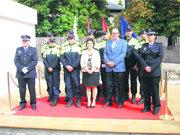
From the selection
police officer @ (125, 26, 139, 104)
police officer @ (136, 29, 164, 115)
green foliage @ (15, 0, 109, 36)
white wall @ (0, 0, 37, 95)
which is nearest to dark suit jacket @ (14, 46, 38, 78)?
white wall @ (0, 0, 37, 95)

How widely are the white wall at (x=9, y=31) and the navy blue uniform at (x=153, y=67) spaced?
4.65 metres

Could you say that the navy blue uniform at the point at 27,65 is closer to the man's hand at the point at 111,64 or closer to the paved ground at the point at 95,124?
the paved ground at the point at 95,124

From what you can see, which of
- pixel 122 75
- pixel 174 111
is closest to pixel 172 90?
pixel 174 111

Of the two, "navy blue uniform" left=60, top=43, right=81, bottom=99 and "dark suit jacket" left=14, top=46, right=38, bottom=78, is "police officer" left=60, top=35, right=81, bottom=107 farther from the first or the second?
Result: "dark suit jacket" left=14, top=46, right=38, bottom=78

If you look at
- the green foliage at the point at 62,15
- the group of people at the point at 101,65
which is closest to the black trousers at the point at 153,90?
the group of people at the point at 101,65

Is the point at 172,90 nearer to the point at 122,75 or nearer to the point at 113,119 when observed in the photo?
the point at 122,75

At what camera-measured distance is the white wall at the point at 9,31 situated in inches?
295

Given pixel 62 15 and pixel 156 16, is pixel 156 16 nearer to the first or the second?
pixel 156 16

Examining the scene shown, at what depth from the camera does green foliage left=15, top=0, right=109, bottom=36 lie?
16214 mm

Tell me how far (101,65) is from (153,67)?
5.36ft

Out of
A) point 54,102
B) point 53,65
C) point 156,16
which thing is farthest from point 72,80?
point 156,16

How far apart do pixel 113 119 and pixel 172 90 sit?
4.07 m

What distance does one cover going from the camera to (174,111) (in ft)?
17.8

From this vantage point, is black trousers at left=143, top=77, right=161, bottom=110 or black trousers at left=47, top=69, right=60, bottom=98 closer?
black trousers at left=143, top=77, right=161, bottom=110
